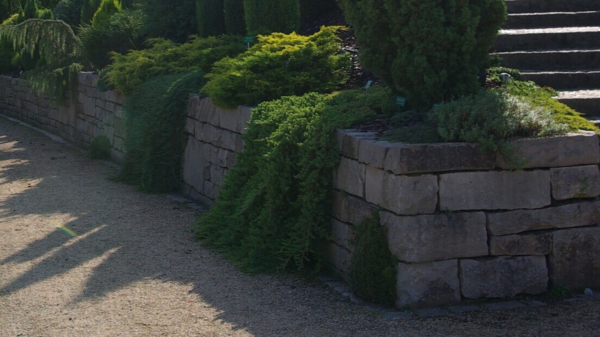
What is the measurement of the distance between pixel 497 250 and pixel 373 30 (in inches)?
78.8

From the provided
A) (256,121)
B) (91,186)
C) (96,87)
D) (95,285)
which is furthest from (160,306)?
(96,87)

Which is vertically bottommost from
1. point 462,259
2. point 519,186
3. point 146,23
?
point 462,259

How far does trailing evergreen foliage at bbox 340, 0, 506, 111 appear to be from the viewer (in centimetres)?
581

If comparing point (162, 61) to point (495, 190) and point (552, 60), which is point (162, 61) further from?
point (495, 190)

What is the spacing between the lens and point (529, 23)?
29.5ft

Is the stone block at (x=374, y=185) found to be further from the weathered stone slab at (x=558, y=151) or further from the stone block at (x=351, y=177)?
the weathered stone slab at (x=558, y=151)

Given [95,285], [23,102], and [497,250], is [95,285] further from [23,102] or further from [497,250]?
[23,102]

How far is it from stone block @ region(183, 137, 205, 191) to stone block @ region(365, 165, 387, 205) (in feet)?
12.1

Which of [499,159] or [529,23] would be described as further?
[529,23]

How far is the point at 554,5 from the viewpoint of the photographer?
9562 millimetres

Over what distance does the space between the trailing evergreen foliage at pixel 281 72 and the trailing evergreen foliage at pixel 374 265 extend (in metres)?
2.56

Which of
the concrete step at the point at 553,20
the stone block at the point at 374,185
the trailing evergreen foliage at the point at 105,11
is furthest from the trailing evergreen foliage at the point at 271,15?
the trailing evergreen foliage at the point at 105,11

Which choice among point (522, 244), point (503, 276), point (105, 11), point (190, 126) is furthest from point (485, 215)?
point (105, 11)

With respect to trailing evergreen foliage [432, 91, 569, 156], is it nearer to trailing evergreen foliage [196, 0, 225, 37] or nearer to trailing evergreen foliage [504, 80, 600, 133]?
trailing evergreen foliage [504, 80, 600, 133]
